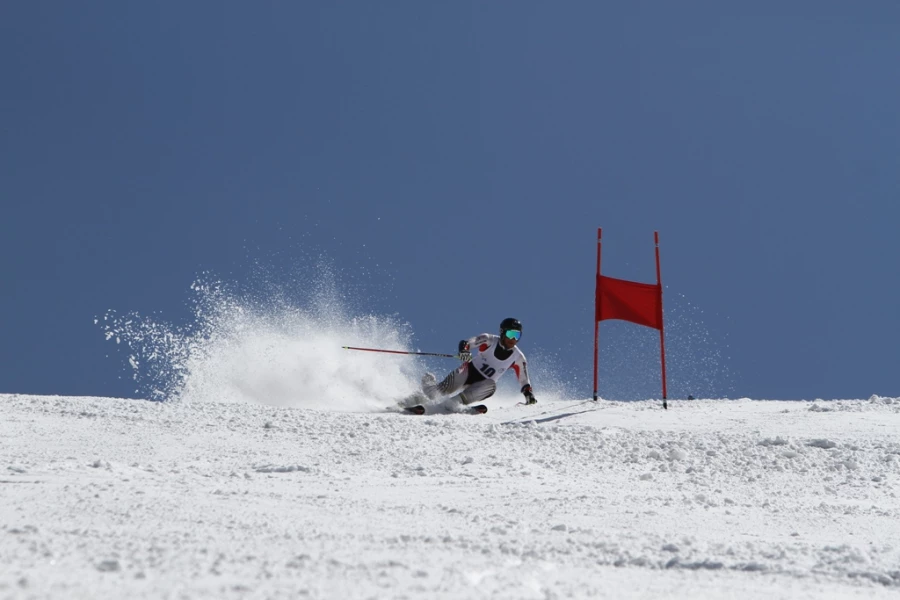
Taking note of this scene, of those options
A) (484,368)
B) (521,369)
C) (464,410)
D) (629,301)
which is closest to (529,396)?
(521,369)

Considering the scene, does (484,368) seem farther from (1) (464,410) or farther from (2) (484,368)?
(1) (464,410)

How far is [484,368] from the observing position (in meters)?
13.7

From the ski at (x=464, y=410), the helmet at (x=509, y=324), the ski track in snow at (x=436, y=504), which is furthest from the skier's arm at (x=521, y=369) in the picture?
the ski track in snow at (x=436, y=504)

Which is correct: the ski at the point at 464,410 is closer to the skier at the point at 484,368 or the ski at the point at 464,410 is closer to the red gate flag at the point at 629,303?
the skier at the point at 484,368

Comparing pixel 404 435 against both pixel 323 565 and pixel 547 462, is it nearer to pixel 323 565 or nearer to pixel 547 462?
pixel 547 462

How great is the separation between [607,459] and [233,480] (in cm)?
372

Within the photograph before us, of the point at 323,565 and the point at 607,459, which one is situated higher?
the point at 607,459

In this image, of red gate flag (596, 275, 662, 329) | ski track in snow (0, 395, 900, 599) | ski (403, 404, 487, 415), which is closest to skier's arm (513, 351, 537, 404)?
ski (403, 404, 487, 415)

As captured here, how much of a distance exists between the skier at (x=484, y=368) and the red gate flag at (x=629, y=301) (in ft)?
4.66

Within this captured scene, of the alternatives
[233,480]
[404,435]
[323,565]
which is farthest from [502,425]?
[323,565]

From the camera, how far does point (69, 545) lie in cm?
415

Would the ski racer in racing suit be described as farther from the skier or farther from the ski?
the ski

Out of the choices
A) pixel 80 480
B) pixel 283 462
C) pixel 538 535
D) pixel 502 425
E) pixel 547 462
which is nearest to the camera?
pixel 538 535

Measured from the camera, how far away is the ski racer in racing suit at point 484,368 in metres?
13.6
